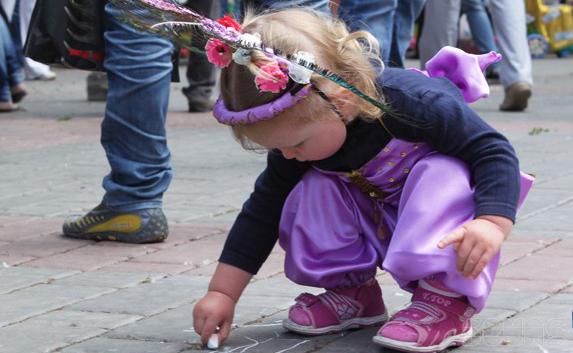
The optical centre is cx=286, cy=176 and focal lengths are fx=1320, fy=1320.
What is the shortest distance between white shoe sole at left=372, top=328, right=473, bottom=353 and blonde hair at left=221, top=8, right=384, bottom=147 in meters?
0.48

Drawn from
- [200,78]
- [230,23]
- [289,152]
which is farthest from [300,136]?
[200,78]

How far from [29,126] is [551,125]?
313 centimetres

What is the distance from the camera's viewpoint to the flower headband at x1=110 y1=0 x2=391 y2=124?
2.63 m

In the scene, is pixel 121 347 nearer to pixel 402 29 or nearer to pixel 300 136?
pixel 300 136

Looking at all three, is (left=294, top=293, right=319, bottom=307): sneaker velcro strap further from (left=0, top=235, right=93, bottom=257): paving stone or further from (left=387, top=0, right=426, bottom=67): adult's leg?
(left=387, top=0, right=426, bottom=67): adult's leg

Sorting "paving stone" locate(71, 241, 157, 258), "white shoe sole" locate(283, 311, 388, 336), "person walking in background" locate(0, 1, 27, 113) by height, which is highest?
"white shoe sole" locate(283, 311, 388, 336)

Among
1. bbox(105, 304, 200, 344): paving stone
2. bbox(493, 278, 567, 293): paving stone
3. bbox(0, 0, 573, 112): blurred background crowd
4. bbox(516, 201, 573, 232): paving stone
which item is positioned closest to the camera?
bbox(105, 304, 200, 344): paving stone

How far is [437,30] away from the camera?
7746mm

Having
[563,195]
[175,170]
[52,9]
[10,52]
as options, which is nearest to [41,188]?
[175,170]

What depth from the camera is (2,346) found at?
9.62ft

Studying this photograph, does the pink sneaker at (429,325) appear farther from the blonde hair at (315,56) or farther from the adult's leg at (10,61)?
the adult's leg at (10,61)

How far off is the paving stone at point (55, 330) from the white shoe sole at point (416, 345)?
670 millimetres

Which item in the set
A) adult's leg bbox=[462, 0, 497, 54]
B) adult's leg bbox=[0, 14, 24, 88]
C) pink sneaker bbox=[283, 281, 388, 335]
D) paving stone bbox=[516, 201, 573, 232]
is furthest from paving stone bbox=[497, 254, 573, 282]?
adult's leg bbox=[0, 14, 24, 88]

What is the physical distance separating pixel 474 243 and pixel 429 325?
251 mm
